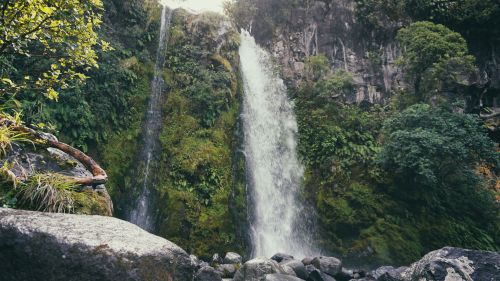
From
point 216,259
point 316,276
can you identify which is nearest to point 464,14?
point 316,276

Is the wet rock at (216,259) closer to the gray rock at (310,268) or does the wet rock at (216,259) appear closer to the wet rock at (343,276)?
the gray rock at (310,268)

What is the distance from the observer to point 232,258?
10086 millimetres

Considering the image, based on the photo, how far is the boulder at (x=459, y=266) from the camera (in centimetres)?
429

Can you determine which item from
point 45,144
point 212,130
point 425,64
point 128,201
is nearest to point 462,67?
point 425,64

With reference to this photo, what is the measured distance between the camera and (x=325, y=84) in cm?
1655

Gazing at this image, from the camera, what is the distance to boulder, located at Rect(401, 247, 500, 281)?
4285mm

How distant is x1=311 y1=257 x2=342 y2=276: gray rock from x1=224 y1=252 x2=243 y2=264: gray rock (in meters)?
2.06

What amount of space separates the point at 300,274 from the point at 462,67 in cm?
1041

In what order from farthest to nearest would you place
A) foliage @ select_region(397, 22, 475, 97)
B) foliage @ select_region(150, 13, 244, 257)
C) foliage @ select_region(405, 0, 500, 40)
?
foliage @ select_region(405, 0, 500, 40) → foliage @ select_region(397, 22, 475, 97) → foliage @ select_region(150, 13, 244, 257)

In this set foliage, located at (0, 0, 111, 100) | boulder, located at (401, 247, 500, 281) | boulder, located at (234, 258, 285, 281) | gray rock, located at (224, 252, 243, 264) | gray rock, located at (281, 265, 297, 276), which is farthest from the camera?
gray rock, located at (224, 252, 243, 264)

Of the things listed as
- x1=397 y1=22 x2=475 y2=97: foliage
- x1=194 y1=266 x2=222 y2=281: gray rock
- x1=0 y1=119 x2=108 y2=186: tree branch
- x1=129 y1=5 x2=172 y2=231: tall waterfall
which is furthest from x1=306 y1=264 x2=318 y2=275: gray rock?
x1=397 y1=22 x2=475 y2=97: foliage

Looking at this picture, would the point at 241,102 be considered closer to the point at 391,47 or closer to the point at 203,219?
the point at 203,219

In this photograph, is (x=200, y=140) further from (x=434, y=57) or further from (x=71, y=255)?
(x=71, y=255)

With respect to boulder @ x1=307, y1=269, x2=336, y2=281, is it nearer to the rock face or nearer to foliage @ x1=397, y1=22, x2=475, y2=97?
the rock face
